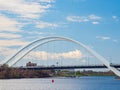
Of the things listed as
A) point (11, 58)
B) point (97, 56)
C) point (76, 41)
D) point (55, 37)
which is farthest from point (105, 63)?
point (11, 58)

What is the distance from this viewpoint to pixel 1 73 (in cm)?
12494

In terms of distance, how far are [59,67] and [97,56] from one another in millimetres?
23789

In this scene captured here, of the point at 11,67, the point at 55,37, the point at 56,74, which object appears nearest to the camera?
the point at 55,37

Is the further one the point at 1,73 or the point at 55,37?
the point at 1,73

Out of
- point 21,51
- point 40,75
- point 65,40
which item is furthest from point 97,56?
point 40,75

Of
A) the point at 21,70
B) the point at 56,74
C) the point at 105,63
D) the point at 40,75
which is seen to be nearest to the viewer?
the point at 105,63

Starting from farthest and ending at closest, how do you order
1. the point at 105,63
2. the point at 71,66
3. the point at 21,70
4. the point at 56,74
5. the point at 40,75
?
the point at 56,74 → the point at 40,75 → the point at 21,70 → the point at 71,66 → the point at 105,63

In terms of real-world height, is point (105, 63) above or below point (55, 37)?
below

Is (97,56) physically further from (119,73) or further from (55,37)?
(55,37)

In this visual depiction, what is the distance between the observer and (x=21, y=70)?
132m

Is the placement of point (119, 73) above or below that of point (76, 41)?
below

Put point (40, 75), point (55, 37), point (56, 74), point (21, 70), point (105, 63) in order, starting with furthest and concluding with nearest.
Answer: point (56, 74)
point (40, 75)
point (21, 70)
point (55, 37)
point (105, 63)

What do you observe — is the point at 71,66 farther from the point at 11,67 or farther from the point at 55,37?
the point at 11,67

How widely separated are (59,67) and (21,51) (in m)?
11.2
